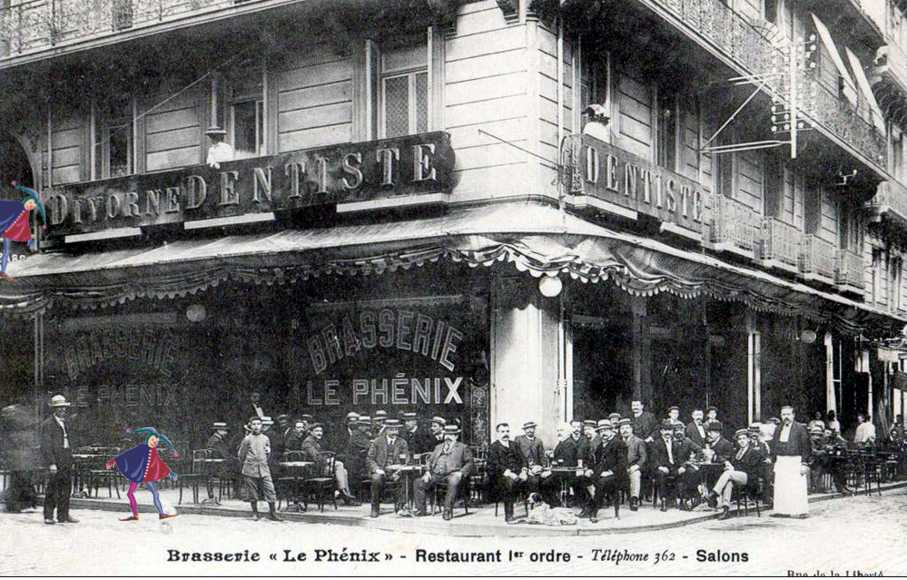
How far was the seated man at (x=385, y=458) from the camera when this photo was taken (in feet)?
45.4

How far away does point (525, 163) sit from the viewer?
1516 cm

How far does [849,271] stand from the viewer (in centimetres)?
2547

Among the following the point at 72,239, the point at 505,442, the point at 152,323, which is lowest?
the point at 505,442

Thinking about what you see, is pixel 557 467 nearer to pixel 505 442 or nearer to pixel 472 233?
pixel 505 442

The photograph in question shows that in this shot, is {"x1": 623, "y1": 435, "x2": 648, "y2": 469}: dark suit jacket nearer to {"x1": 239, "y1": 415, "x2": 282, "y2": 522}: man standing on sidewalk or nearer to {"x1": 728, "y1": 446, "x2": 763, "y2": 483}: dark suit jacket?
{"x1": 728, "y1": 446, "x2": 763, "y2": 483}: dark suit jacket

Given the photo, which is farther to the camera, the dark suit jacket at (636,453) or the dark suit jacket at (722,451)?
A: the dark suit jacket at (722,451)

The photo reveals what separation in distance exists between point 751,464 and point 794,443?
643 mm

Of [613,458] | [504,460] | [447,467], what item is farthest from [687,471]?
[447,467]

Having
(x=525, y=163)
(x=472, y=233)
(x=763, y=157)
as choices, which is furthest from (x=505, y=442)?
(x=763, y=157)

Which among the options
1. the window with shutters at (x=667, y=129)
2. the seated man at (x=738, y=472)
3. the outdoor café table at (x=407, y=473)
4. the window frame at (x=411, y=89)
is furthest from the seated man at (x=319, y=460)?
the window with shutters at (x=667, y=129)

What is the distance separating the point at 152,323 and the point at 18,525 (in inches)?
225

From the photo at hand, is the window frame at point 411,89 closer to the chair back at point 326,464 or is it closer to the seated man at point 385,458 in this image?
the seated man at point 385,458

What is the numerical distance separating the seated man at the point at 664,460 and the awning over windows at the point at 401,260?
2.05 metres

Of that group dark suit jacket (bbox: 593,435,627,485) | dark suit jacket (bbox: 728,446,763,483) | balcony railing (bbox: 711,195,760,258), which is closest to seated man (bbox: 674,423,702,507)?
dark suit jacket (bbox: 728,446,763,483)
